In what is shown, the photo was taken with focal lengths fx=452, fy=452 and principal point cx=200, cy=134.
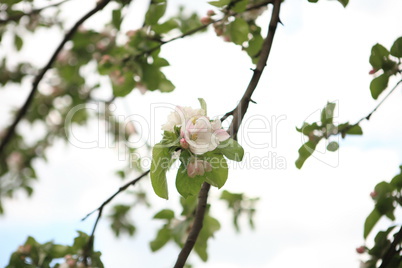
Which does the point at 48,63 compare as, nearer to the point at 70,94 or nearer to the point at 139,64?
the point at 139,64

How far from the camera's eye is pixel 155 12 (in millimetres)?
1749

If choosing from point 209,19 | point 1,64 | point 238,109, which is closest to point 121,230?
point 1,64

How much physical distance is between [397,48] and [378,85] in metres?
0.13

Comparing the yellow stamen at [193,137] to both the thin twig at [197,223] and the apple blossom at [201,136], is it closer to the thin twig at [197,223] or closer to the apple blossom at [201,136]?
Result: the apple blossom at [201,136]

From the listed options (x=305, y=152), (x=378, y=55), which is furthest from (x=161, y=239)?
(x=378, y=55)

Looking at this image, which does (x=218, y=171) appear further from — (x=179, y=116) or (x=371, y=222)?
(x=371, y=222)

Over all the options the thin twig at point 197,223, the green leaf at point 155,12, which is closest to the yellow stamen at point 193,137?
the thin twig at point 197,223

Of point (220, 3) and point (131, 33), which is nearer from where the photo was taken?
point (220, 3)

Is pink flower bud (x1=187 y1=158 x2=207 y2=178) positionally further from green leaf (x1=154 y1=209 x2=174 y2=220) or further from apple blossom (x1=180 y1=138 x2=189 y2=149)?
green leaf (x1=154 y1=209 x2=174 y2=220)

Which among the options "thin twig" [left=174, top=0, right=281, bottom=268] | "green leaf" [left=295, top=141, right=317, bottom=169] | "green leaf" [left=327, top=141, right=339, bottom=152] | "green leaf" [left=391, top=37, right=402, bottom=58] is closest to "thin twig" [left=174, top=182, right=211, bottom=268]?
"thin twig" [left=174, top=0, right=281, bottom=268]

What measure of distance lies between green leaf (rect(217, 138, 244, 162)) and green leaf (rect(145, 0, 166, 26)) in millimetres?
916

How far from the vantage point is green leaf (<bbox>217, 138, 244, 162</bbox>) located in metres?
0.98

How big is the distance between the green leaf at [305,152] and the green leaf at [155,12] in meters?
0.76

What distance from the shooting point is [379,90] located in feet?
4.70
